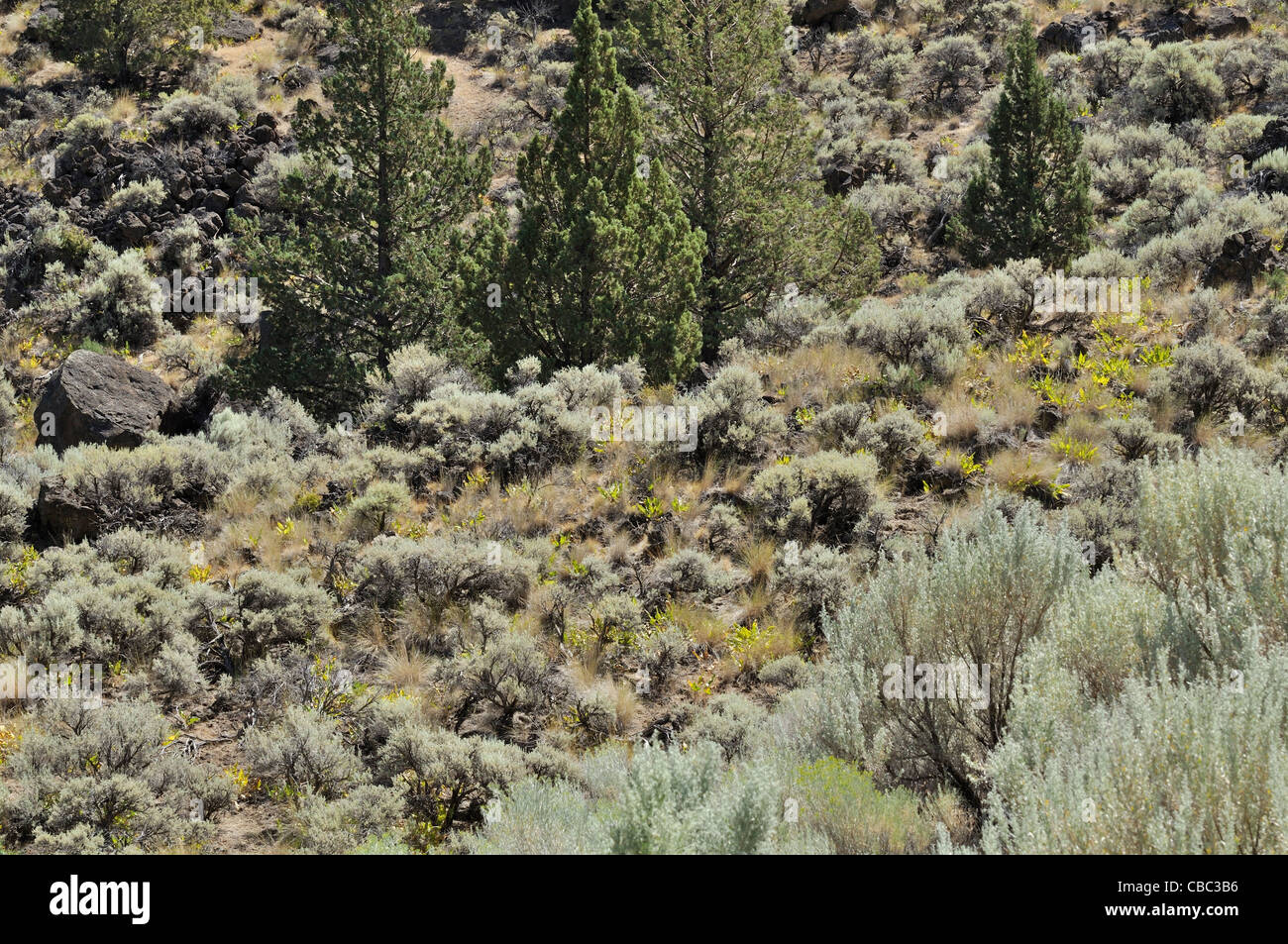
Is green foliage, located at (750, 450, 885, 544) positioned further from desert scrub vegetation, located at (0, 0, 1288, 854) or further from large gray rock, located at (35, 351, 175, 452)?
large gray rock, located at (35, 351, 175, 452)

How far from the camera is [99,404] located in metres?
15.3

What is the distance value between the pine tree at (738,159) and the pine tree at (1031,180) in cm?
326

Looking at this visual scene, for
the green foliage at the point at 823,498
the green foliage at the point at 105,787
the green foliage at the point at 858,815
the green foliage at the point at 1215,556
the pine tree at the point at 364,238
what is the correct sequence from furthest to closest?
the pine tree at the point at 364,238 → the green foliage at the point at 823,498 → the green foliage at the point at 105,787 → the green foliage at the point at 1215,556 → the green foliage at the point at 858,815

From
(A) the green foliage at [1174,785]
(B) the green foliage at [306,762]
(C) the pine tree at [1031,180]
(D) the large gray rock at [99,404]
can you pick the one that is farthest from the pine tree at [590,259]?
(A) the green foliage at [1174,785]

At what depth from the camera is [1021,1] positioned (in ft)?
107

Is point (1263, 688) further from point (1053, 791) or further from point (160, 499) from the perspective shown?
point (160, 499)

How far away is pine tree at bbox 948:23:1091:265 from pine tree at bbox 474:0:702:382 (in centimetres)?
743

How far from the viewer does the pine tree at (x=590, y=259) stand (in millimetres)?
13344

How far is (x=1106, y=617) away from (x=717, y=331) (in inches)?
459

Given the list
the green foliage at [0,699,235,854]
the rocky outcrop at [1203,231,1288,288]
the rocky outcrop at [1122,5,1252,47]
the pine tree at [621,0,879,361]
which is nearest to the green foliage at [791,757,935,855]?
the green foliage at [0,699,235,854]

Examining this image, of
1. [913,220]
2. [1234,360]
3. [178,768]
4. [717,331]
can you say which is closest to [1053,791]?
[178,768]

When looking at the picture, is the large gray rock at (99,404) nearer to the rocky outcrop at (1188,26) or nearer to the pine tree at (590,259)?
the pine tree at (590,259)

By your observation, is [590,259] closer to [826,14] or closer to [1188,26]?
[1188,26]

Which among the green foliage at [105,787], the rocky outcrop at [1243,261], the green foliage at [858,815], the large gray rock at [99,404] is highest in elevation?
the rocky outcrop at [1243,261]
